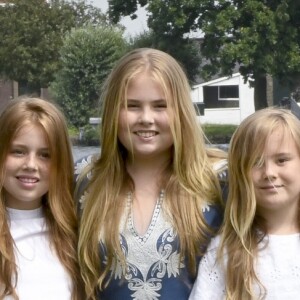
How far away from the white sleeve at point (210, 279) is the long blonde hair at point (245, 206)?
27 millimetres

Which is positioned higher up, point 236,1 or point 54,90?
point 236,1

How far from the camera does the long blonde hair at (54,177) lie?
2943 mm

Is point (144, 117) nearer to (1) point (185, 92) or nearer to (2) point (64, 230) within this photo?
(1) point (185, 92)

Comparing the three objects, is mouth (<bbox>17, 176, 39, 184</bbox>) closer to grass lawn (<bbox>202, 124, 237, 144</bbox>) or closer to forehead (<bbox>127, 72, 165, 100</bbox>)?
forehead (<bbox>127, 72, 165, 100</bbox>)

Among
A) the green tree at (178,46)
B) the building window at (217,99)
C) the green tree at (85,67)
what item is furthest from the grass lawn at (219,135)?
the building window at (217,99)

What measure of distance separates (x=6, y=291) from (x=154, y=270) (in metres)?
0.51

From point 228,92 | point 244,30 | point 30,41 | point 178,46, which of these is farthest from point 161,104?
point 228,92

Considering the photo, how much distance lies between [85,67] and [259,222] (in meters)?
28.7

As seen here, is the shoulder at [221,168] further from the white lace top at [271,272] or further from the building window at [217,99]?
the building window at [217,99]

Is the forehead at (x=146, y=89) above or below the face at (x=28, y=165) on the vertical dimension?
above

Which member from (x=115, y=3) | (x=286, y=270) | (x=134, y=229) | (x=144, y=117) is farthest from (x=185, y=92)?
(x=115, y=3)

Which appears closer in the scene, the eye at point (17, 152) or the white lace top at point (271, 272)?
the white lace top at point (271, 272)

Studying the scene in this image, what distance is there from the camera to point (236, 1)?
27.3m

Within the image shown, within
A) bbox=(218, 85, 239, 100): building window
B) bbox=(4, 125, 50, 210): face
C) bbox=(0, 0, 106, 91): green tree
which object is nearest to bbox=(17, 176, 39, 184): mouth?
bbox=(4, 125, 50, 210): face
